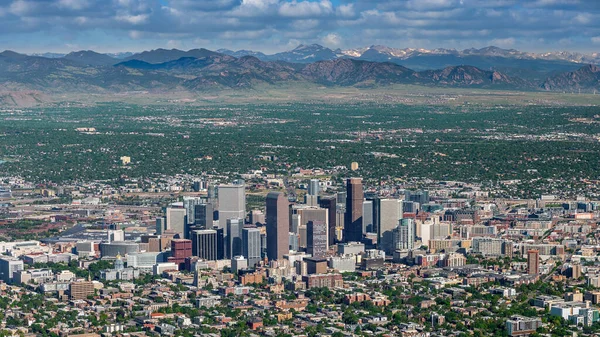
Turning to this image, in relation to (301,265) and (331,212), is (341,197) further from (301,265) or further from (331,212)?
(301,265)

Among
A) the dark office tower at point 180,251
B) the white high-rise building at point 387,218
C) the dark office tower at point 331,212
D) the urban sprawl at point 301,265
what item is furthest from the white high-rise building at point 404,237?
the dark office tower at point 180,251

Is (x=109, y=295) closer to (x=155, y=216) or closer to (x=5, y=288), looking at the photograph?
(x=5, y=288)

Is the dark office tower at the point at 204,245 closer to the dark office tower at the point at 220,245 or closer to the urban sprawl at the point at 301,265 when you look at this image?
the urban sprawl at the point at 301,265

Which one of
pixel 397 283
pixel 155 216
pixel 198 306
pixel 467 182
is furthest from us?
pixel 467 182

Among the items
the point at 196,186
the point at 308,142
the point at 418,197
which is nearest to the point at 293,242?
the point at 418,197

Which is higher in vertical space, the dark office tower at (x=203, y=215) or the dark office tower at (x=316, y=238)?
the dark office tower at (x=203, y=215)

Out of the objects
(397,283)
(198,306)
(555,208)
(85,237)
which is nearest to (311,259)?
(397,283)

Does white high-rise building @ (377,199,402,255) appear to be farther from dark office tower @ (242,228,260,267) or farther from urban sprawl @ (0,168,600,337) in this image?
dark office tower @ (242,228,260,267)

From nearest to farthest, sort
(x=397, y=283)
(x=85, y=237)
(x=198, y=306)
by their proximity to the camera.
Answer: (x=198, y=306)
(x=397, y=283)
(x=85, y=237)
